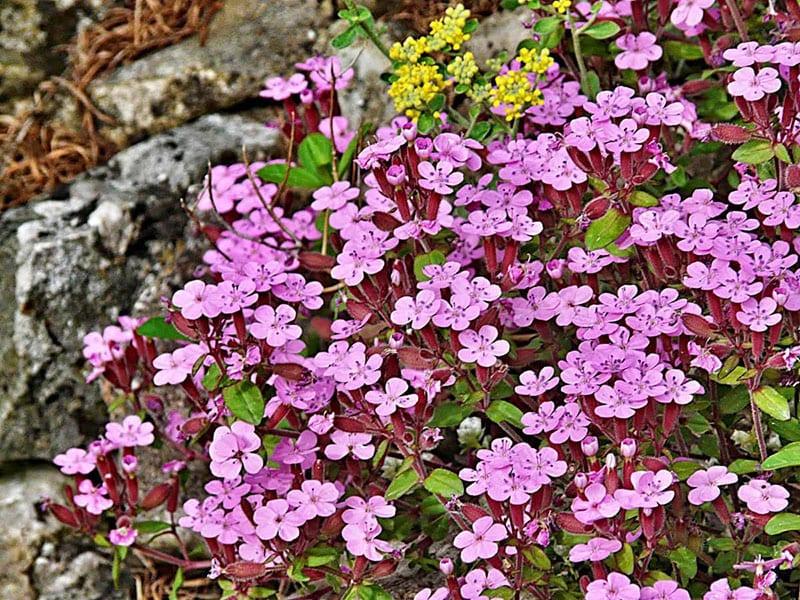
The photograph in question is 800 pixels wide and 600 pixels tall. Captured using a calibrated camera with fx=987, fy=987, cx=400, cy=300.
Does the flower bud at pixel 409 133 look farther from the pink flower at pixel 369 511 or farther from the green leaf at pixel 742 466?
the green leaf at pixel 742 466

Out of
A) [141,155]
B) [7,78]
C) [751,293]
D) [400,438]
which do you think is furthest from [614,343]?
[7,78]

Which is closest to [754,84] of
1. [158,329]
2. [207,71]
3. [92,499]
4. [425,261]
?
[425,261]

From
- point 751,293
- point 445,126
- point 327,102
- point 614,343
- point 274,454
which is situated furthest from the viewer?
point 327,102

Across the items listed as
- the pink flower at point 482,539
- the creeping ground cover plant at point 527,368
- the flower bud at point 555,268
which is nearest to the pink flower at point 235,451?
the creeping ground cover plant at point 527,368

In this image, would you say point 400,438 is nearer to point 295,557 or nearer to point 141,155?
point 295,557

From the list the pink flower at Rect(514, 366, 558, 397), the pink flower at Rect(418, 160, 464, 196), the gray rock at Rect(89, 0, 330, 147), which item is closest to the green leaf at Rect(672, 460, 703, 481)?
the pink flower at Rect(514, 366, 558, 397)

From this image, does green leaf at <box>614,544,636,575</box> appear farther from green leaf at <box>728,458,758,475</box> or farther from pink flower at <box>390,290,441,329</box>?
pink flower at <box>390,290,441,329</box>
